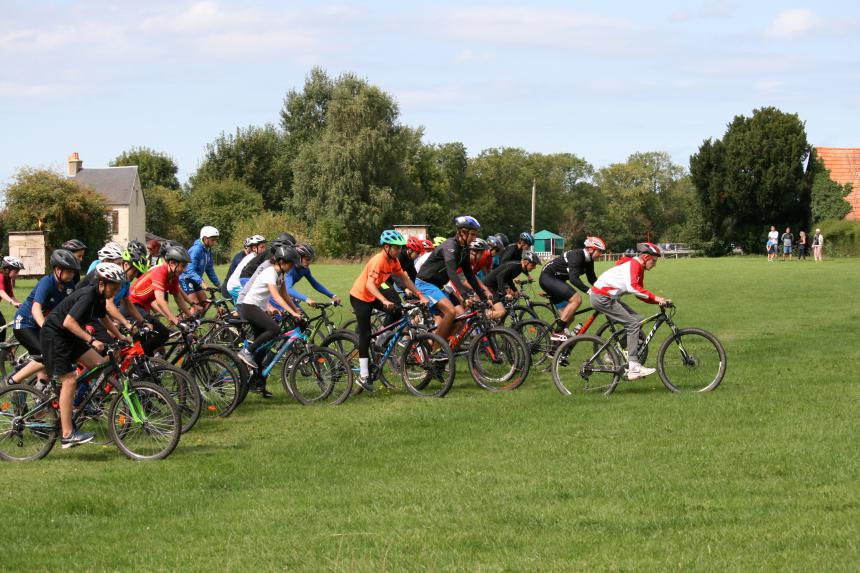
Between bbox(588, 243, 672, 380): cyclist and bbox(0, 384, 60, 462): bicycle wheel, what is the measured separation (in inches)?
240

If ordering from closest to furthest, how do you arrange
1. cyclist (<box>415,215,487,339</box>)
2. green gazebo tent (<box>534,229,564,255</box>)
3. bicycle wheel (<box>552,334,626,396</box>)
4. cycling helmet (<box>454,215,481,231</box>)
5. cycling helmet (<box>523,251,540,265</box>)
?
1. bicycle wheel (<box>552,334,626,396</box>)
2. cyclist (<box>415,215,487,339</box>)
3. cycling helmet (<box>454,215,481,231</box>)
4. cycling helmet (<box>523,251,540,265</box>)
5. green gazebo tent (<box>534,229,564,255</box>)

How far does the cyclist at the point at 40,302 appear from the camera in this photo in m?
10.1

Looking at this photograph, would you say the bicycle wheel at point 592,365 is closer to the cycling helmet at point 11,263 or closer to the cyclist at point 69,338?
the cyclist at point 69,338

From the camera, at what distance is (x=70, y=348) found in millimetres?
9445

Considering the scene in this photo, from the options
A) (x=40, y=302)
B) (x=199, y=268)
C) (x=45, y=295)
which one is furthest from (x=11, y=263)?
(x=40, y=302)

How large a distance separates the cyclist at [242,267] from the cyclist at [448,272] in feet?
7.41

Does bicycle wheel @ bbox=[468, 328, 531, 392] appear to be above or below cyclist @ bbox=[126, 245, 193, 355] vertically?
below

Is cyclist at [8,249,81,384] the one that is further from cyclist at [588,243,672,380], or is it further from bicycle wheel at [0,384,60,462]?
cyclist at [588,243,672,380]

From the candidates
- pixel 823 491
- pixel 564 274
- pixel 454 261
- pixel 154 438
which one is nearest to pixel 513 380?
pixel 454 261

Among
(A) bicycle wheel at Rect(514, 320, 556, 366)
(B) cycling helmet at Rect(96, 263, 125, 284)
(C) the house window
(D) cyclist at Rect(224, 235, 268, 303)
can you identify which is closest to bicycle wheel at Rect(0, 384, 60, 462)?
(B) cycling helmet at Rect(96, 263, 125, 284)

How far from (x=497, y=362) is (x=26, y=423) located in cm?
535

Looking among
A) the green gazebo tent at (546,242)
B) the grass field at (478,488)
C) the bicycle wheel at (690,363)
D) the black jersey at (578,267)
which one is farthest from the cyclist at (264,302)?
the green gazebo tent at (546,242)

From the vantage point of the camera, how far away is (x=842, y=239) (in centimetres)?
5841

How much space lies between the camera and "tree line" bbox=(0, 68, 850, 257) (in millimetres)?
64062
